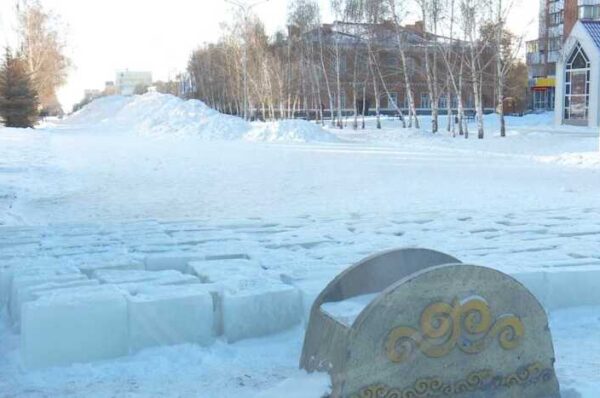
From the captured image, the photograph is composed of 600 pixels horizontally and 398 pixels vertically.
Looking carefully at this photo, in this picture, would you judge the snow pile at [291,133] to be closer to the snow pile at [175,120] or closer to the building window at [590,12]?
the snow pile at [175,120]

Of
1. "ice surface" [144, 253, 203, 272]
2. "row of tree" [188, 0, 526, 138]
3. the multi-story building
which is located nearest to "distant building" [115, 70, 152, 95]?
"row of tree" [188, 0, 526, 138]

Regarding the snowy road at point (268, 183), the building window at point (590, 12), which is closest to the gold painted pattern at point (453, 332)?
the snowy road at point (268, 183)

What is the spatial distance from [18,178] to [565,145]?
20.4m

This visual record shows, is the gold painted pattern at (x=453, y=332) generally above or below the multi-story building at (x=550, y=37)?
below

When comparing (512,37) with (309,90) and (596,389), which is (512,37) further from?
(596,389)

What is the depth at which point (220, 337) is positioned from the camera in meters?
4.58

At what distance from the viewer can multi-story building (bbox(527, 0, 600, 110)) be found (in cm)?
5212

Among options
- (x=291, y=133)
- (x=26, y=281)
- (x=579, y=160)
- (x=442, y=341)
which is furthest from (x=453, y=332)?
(x=291, y=133)

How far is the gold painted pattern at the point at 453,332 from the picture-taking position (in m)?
3.27

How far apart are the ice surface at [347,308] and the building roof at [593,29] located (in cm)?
4076

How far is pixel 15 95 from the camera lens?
128 ft

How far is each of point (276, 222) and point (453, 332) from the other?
17.6 ft

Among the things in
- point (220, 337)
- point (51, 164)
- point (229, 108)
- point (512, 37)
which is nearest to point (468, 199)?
point (220, 337)

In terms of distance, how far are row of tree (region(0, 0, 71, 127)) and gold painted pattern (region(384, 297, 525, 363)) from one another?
1520 inches
